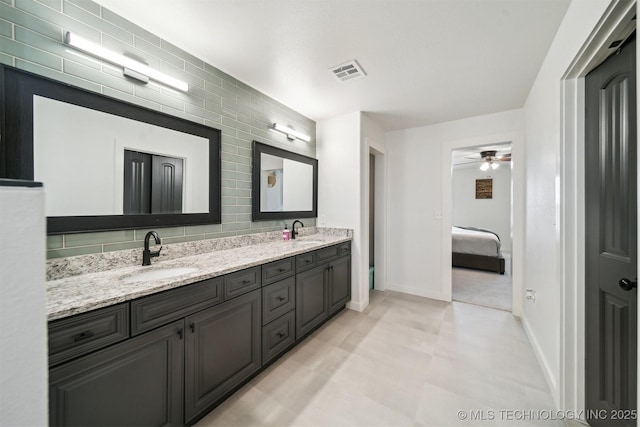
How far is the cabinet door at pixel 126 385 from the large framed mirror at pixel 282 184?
1378 mm

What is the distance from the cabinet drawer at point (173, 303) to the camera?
1112mm

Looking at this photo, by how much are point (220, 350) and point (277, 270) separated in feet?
2.09

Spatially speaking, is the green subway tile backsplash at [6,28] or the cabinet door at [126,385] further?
the green subway tile backsplash at [6,28]

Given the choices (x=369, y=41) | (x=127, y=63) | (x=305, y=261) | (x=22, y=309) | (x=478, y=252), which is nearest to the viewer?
(x=22, y=309)

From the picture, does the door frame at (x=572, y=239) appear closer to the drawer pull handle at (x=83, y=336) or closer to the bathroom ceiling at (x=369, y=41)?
the bathroom ceiling at (x=369, y=41)

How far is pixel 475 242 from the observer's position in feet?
15.2

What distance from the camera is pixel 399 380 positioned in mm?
1762

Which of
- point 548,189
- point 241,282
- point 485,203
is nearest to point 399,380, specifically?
point 241,282

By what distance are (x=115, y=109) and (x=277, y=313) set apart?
1769 millimetres

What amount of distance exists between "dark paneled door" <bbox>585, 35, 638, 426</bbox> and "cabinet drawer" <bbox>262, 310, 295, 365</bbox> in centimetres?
191

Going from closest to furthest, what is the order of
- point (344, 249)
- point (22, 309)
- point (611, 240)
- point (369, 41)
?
point (22, 309) → point (611, 240) → point (369, 41) → point (344, 249)

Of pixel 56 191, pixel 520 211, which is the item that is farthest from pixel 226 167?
pixel 520 211

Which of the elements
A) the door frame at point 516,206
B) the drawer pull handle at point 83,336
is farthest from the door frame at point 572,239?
the drawer pull handle at point 83,336

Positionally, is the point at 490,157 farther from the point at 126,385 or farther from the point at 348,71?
the point at 126,385
